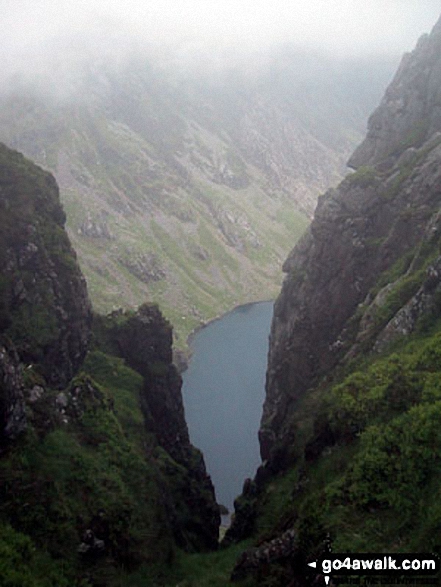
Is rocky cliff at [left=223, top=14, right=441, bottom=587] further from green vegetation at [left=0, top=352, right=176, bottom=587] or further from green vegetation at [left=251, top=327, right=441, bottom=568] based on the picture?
green vegetation at [left=0, top=352, right=176, bottom=587]

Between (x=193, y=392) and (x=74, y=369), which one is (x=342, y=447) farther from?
(x=193, y=392)

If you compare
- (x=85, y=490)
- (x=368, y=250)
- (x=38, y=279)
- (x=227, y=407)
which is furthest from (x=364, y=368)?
(x=227, y=407)

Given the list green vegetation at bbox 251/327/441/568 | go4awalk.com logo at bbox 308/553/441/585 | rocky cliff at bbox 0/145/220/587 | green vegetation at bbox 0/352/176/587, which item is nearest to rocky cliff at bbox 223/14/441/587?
green vegetation at bbox 251/327/441/568

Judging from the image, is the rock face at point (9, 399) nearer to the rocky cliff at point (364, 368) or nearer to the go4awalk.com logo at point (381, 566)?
the rocky cliff at point (364, 368)

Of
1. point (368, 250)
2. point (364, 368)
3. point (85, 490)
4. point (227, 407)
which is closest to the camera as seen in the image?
point (85, 490)

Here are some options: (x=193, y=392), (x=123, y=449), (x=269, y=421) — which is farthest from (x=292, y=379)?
(x=193, y=392)

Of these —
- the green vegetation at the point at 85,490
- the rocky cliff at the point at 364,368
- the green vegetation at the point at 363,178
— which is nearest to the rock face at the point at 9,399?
the green vegetation at the point at 85,490

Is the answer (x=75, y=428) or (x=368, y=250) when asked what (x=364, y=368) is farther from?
(x=368, y=250)
